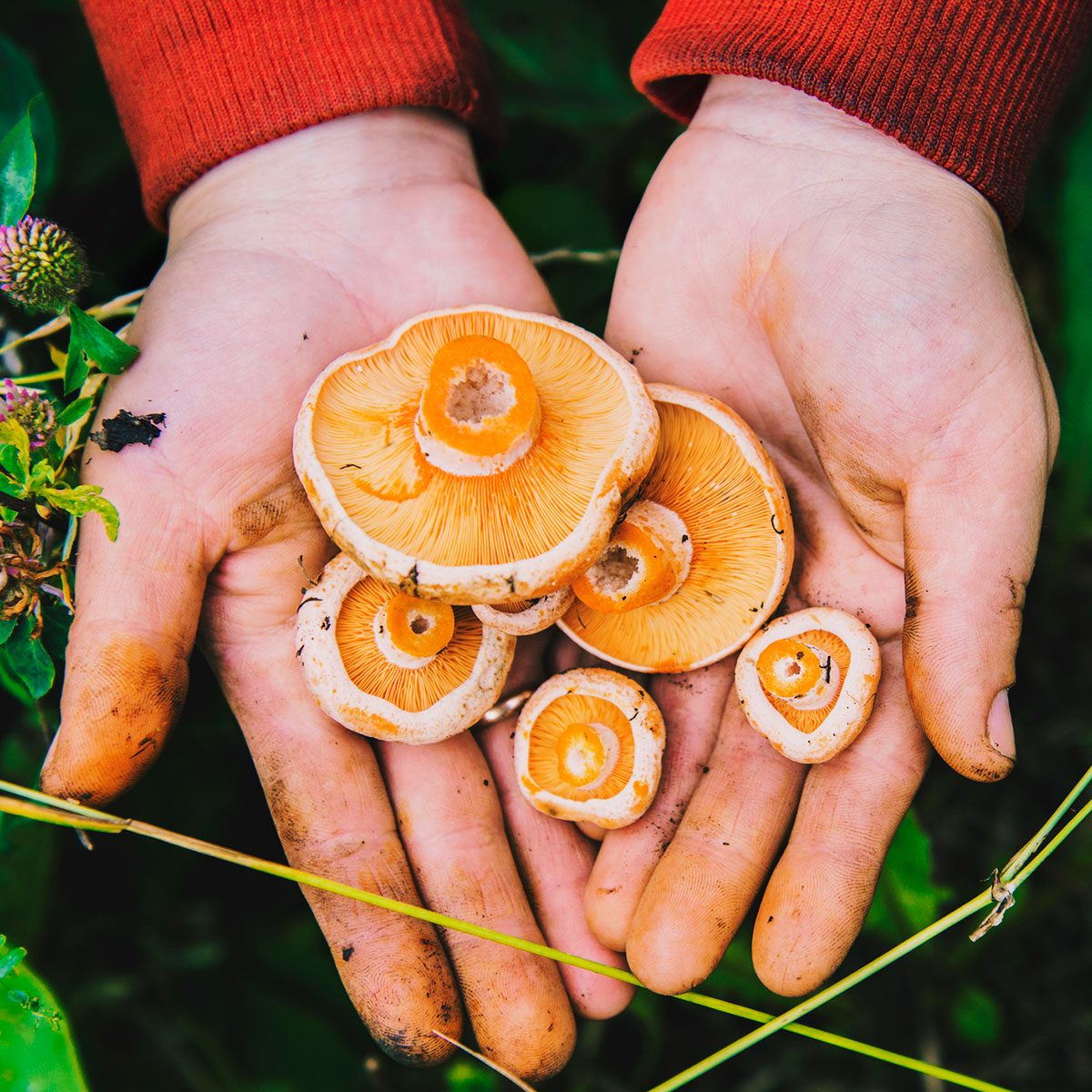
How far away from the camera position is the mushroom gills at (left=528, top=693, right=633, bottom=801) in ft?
8.86

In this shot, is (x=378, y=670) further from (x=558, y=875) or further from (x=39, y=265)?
(x=39, y=265)

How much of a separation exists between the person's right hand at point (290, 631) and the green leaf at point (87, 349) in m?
0.08

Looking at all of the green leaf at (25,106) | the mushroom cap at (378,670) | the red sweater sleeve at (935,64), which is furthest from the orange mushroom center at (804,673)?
the green leaf at (25,106)

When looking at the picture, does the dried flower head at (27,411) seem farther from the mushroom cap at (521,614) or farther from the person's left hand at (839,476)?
the person's left hand at (839,476)

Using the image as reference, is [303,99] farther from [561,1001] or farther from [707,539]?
[561,1001]

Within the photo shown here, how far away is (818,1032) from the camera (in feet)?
8.51

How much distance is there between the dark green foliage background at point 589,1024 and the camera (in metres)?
3.23

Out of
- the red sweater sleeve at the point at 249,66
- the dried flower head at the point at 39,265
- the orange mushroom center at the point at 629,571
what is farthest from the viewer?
the red sweater sleeve at the point at 249,66

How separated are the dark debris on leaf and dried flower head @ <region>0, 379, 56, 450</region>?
0.44 ft

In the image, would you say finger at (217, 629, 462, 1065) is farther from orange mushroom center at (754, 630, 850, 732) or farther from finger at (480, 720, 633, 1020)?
orange mushroom center at (754, 630, 850, 732)

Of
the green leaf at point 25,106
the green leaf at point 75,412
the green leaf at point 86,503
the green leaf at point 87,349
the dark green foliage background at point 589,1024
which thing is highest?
the green leaf at point 25,106

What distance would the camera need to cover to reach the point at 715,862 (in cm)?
262

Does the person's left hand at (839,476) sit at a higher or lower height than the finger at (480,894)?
higher

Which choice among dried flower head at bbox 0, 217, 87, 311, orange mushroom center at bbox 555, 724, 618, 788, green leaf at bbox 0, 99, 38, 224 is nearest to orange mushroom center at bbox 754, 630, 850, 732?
orange mushroom center at bbox 555, 724, 618, 788
